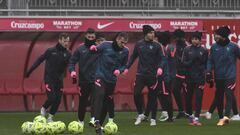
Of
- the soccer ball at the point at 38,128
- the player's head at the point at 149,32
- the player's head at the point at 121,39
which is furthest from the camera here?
the player's head at the point at 149,32

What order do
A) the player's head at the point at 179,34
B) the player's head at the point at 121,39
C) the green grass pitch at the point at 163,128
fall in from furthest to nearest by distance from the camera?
the player's head at the point at 179,34, the green grass pitch at the point at 163,128, the player's head at the point at 121,39

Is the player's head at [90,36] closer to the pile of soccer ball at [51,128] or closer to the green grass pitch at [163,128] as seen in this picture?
Answer: the green grass pitch at [163,128]

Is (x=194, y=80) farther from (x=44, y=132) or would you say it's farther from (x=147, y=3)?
(x=147, y=3)

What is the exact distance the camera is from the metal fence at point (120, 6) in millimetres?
24969

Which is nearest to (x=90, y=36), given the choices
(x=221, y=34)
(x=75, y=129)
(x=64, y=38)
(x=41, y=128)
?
(x=64, y=38)

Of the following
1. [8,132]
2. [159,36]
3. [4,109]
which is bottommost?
[4,109]

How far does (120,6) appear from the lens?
85.4ft

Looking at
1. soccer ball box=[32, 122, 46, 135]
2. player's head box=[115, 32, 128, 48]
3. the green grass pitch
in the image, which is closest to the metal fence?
the green grass pitch

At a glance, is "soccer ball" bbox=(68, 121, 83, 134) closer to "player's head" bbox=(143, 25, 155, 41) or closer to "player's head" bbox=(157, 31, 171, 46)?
"player's head" bbox=(143, 25, 155, 41)

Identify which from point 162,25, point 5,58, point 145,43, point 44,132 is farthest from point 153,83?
point 5,58

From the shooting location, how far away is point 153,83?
1625 cm

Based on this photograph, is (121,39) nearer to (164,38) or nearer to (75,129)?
(75,129)

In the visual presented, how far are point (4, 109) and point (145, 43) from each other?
842cm

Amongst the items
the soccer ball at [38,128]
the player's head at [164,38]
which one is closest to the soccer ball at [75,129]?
the soccer ball at [38,128]
